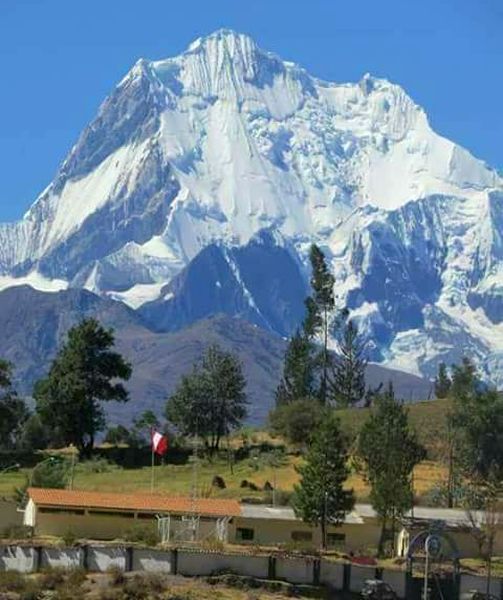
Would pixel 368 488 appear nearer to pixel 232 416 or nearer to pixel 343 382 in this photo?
pixel 232 416

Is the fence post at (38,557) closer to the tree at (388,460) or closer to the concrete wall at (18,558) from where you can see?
the concrete wall at (18,558)

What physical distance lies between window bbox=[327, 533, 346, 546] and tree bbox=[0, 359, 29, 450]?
4194 cm

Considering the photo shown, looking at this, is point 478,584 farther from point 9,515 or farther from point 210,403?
point 210,403

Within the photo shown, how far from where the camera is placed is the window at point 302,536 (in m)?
107

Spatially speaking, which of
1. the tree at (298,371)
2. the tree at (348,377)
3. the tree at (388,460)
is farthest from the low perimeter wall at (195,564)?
the tree at (348,377)

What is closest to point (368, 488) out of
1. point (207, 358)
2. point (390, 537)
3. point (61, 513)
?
point (390, 537)

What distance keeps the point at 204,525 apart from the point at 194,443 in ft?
162

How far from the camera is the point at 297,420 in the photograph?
15312cm

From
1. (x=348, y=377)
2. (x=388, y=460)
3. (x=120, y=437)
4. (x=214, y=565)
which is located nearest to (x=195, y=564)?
(x=214, y=565)

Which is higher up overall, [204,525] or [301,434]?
[301,434]

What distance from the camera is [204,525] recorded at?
105 metres

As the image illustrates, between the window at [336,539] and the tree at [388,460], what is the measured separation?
233cm

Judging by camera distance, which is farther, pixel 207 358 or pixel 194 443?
pixel 207 358

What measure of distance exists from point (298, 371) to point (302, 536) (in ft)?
232
